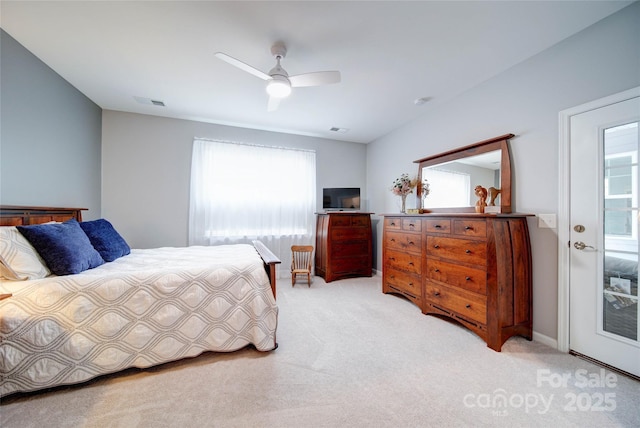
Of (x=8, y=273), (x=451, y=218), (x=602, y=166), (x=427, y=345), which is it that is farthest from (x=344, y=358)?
(x=602, y=166)

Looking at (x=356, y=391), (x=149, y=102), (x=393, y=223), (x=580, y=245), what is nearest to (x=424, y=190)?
(x=393, y=223)

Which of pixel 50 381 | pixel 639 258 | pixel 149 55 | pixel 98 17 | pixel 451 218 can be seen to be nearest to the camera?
pixel 50 381

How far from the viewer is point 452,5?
1631mm

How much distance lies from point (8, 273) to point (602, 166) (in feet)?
14.1

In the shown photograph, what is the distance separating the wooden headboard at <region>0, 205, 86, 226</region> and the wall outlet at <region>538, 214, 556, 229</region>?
4523mm

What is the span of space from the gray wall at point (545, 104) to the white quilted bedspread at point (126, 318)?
8.09 feet

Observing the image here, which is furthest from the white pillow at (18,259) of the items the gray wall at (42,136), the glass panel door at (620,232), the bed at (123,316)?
the glass panel door at (620,232)

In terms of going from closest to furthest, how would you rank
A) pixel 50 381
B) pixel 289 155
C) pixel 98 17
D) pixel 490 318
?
1. pixel 50 381
2. pixel 98 17
3. pixel 490 318
4. pixel 289 155

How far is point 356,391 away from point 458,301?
142cm

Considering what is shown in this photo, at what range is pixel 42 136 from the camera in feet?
7.52

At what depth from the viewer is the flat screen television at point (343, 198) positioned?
171 inches

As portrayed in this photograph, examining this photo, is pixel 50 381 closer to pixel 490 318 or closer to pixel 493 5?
pixel 490 318

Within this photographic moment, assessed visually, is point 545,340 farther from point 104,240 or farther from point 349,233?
point 104,240

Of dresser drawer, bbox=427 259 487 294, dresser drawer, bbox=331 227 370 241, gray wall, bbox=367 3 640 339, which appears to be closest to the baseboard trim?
gray wall, bbox=367 3 640 339
